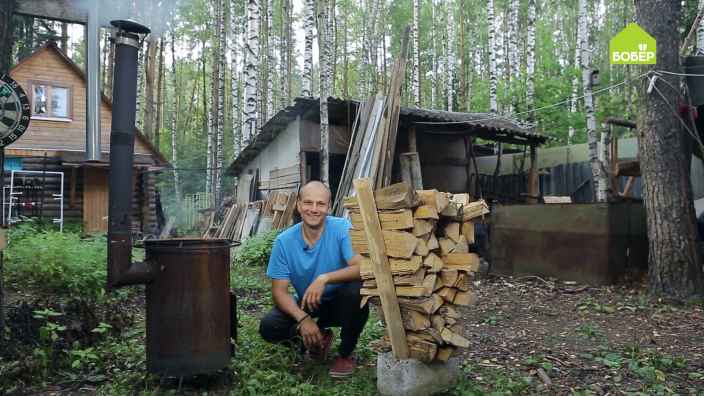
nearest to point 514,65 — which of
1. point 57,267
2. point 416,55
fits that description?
point 416,55

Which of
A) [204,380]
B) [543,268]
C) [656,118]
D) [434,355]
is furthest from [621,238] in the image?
[204,380]

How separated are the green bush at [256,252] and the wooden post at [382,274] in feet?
21.5

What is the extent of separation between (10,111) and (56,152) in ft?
42.2

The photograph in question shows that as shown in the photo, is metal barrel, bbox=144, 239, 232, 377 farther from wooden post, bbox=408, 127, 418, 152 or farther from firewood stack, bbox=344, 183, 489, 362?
wooden post, bbox=408, 127, 418, 152

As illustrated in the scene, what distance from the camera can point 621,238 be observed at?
6.73 meters

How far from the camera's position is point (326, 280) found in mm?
3236

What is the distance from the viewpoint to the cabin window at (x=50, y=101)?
1570cm

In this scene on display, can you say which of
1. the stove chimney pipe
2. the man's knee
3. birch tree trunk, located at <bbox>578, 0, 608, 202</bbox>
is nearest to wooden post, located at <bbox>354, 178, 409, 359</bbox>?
the man's knee

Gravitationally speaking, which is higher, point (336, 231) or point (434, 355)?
point (336, 231)

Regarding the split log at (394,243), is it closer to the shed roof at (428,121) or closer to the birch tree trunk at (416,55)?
the shed roof at (428,121)

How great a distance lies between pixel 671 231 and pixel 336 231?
4525mm

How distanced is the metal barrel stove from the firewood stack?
3.26 ft

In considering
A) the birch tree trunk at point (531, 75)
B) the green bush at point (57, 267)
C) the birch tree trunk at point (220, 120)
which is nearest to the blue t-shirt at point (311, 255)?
the green bush at point (57, 267)

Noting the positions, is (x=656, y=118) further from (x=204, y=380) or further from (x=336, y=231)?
(x=204, y=380)
